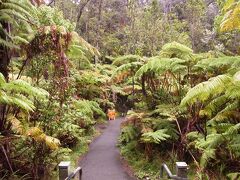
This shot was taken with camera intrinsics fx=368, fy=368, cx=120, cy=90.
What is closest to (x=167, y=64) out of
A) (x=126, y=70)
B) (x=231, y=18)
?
(x=126, y=70)

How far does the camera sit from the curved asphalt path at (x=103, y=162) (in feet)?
33.8

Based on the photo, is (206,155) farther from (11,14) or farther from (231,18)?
(11,14)

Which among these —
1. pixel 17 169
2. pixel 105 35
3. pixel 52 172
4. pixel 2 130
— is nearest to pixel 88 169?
pixel 52 172

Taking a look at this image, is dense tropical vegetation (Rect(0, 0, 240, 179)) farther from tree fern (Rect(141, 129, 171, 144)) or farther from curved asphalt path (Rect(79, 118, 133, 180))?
curved asphalt path (Rect(79, 118, 133, 180))

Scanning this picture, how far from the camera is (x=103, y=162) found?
38.2 feet

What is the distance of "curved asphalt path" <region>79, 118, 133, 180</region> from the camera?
10.3 m

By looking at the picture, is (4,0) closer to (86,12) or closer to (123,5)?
(86,12)

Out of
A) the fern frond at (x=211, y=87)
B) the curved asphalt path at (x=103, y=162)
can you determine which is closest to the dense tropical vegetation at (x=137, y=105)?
the fern frond at (x=211, y=87)

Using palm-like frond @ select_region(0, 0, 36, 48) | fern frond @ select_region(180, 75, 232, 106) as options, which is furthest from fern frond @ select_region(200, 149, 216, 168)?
palm-like frond @ select_region(0, 0, 36, 48)

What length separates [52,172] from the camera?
912 cm

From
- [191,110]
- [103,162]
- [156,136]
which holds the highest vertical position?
[191,110]

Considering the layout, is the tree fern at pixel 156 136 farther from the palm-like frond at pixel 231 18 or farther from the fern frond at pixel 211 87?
the palm-like frond at pixel 231 18

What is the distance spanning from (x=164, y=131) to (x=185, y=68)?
1905 millimetres

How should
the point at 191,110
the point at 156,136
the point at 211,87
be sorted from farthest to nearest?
1. the point at 156,136
2. the point at 191,110
3. the point at 211,87
